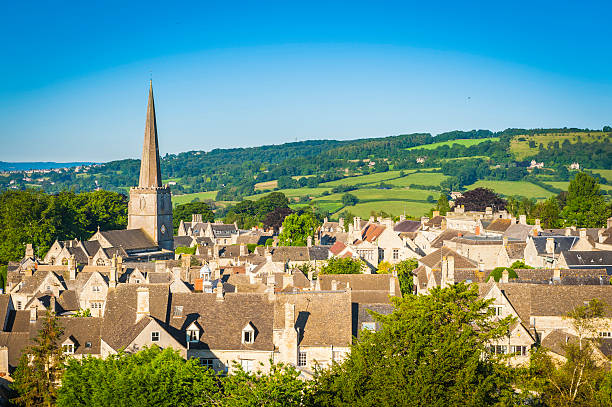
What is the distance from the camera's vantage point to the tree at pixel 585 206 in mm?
107750

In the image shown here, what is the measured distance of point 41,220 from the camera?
108375 millimetres

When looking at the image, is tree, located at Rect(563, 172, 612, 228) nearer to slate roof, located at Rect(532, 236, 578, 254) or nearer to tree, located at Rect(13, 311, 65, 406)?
slate roof, located at Rect(532, 236, 578, 254)

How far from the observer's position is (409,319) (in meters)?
36.3

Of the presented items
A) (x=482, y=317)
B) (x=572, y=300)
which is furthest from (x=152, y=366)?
(x=572, y=300)

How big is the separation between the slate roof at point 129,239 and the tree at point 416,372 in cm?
6921

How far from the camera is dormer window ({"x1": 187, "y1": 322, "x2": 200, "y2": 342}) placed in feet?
139

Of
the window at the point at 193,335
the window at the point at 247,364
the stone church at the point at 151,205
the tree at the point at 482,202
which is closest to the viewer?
the window at the point at 247,364

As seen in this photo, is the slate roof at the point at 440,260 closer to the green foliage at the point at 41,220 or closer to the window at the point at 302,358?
the window at the point at 302,358

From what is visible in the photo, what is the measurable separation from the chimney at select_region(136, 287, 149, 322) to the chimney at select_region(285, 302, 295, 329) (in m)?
7.90

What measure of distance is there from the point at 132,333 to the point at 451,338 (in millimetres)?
17555

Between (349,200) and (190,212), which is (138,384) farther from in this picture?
(349,200)

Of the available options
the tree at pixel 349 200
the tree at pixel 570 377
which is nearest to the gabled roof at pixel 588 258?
the tree at pixel 570 377

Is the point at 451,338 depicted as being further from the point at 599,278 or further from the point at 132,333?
the point at 599,278

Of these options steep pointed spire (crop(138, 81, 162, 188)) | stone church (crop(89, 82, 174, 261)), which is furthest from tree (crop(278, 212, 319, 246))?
steep pointed spire (crop(138, 81, 162, 188))
